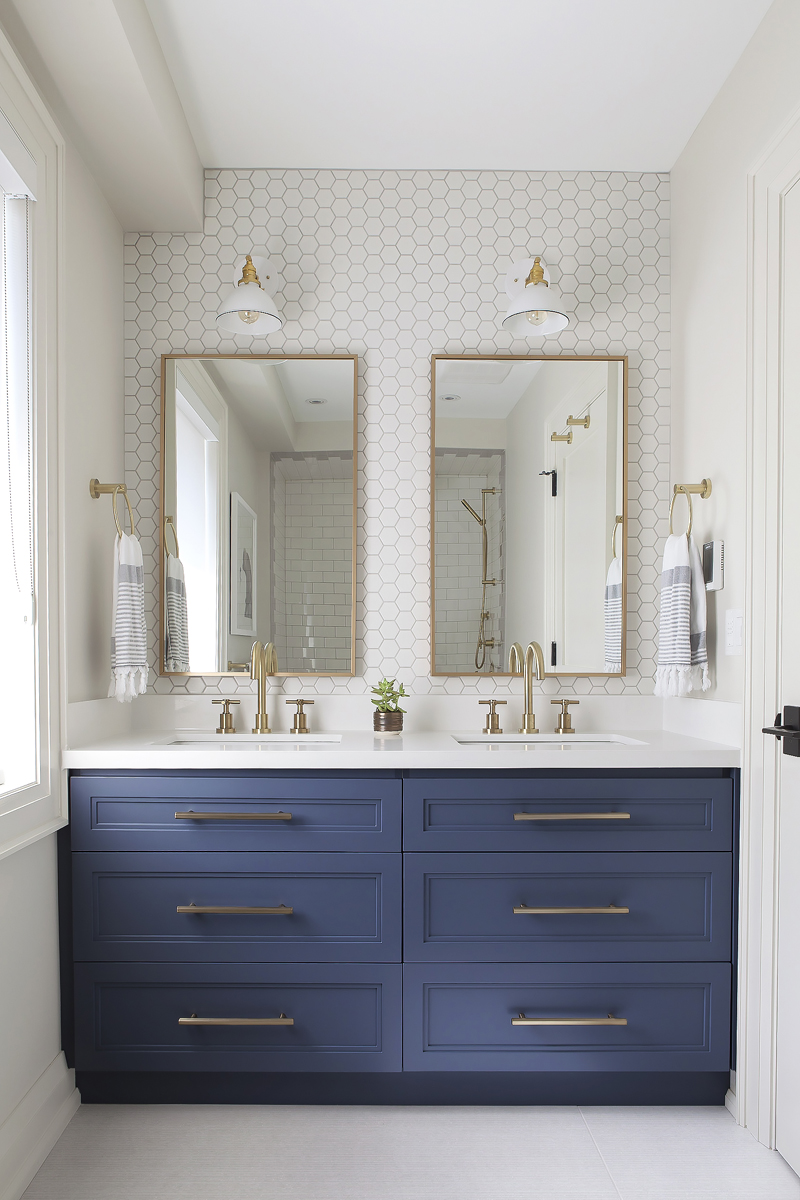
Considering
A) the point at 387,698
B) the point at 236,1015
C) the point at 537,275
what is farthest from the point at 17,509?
the point at 537,275

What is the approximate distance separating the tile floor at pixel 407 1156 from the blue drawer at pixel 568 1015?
129 mm

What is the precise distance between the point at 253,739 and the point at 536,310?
148cm

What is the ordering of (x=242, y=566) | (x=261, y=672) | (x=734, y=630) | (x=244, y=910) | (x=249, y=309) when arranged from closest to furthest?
(x=244, y=910)
(x=734, y=630)
(x=249, y=309)
(x=261, y=672)
(x=242, y=566)

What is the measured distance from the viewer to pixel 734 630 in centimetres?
203

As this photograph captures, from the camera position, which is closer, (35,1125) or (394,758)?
(35,1125)

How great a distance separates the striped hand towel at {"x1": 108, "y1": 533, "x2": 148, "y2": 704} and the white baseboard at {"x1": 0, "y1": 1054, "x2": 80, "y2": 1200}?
92cm

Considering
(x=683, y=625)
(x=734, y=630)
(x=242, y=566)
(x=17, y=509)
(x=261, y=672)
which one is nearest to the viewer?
(x=17, y=509)

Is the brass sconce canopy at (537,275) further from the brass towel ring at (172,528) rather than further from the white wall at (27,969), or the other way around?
the white wall at (27,969)

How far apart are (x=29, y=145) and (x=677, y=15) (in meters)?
1.57

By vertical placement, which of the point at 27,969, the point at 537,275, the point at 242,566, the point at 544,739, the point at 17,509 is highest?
the point at 537,275

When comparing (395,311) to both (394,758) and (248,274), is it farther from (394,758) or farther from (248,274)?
(394,758)

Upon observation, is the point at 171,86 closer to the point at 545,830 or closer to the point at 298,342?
the point at 298,342

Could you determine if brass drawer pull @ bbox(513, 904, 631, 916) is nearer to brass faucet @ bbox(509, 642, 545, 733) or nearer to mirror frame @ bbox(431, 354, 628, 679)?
brass faucet @ bbox(509, 642, 545, 733)

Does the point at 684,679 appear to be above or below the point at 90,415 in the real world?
below
